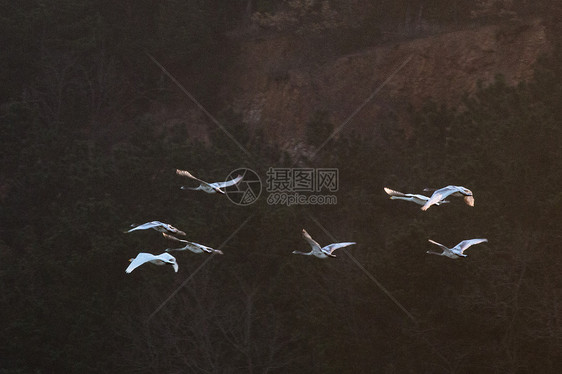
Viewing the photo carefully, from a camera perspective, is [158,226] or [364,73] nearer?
[158,226]

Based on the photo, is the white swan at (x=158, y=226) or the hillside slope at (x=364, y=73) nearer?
the white swan at (x=158, y=226)

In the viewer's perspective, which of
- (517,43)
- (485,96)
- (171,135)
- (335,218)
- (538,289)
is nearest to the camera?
(538,289)

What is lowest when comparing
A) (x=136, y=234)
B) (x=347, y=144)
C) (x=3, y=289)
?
(x=3, y=289)

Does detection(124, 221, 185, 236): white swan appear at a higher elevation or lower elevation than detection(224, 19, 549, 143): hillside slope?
higher

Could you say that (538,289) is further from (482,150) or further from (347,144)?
(347,144)

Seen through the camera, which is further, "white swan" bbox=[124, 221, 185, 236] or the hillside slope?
the hillside slope

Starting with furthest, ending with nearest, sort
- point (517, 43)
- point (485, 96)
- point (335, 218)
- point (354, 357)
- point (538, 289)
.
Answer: point (517, 43) < point (335, 218) < point (485, 96) < point (354, 357) < point (538, 289)

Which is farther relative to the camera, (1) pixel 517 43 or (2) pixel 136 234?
(1) pixel 517 43

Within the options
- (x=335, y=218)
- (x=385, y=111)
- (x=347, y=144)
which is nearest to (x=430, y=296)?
(x=335, y=218)

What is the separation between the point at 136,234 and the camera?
109 feet

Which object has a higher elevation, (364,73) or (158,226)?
(158,226)

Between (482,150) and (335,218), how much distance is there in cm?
625

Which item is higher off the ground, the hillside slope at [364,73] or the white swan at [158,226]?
the white swan at [158,226]

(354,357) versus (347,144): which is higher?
(347,144)
